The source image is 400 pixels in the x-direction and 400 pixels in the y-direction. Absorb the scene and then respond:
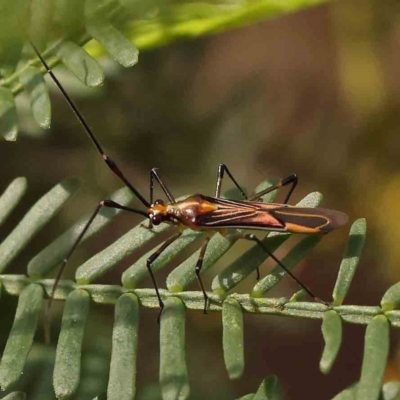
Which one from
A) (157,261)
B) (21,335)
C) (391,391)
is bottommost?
(391,391)

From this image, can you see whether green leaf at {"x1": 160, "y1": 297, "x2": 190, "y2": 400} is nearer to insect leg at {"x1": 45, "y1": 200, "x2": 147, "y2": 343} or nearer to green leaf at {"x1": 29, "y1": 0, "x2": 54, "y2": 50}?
insect leg at {"x1": 45, "y1": 200, "x2": 147, "y2": 343}

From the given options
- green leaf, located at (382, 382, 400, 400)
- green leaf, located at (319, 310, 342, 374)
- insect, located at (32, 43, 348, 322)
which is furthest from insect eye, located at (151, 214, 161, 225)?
green leaf, located at (382, 382, 400, 400)

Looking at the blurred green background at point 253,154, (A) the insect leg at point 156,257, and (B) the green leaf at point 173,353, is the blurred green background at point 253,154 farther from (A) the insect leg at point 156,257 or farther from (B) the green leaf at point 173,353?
(B) the green leaf at point 173,353

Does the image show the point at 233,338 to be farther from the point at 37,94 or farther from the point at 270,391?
the point at 37,94

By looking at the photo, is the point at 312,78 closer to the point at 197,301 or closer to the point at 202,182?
the point at 202,182

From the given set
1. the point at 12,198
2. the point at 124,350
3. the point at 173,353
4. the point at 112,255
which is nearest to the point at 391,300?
the point at 173,353
